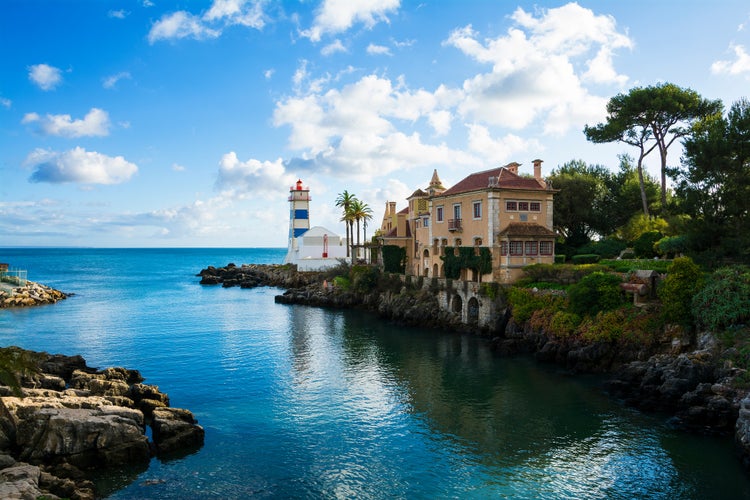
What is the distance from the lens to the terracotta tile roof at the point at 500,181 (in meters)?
47.3

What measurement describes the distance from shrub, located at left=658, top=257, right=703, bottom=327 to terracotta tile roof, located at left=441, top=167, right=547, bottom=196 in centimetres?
1742

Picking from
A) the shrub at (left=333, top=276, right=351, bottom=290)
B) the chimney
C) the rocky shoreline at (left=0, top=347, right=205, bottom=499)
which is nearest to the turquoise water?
the rocky shoreline at (left=0, top=347, right=205, bottom=499)

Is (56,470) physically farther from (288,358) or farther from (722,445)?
(722,445)

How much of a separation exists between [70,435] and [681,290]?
32.5m

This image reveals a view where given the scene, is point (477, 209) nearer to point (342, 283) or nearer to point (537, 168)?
point (537, 168)

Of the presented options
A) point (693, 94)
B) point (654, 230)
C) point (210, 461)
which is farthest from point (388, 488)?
point (693, 94)

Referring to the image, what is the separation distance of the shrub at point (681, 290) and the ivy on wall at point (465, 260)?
650 inches

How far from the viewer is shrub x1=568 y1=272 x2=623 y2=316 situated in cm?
3541

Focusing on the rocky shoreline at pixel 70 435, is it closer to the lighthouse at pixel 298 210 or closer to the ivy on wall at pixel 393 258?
the ivy on wall at pixel 393 258

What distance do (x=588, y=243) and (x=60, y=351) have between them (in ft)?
164

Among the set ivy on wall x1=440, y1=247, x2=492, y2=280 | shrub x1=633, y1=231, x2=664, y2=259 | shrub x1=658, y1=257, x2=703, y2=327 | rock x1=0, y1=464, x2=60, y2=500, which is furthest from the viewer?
ivy on wall x1=440, y1=247, x2=492, y2=280

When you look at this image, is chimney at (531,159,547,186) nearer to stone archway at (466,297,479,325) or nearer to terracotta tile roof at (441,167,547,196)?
terracotta tile roof at (441,167,547,196)

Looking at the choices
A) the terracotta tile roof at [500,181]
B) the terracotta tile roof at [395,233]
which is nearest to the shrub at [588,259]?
the terracotta tile roof at [500,181]

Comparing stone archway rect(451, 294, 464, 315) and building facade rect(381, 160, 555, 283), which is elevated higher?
building facade rect(381, 160, 555, 283)
